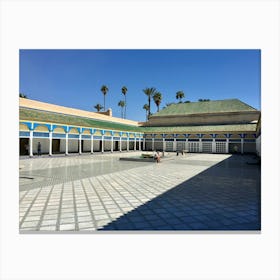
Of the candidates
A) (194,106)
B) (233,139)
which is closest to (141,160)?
(233,139)

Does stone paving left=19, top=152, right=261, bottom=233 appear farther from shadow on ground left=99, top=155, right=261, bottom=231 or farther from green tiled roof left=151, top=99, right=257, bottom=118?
green tiled roof left=151, top=99, right=257, bottom=118

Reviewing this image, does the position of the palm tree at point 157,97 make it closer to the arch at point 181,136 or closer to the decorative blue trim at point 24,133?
the arch at point 181,136

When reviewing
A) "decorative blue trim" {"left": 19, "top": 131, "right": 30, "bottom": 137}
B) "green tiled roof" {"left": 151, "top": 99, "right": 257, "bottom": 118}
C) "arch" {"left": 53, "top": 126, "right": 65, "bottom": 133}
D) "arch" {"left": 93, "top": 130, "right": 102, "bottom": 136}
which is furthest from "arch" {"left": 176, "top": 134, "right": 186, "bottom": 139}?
"decorative blue trim" {"left": 19, "top": 131, "right": 30, "bottom": 137}

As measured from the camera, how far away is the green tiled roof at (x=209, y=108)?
41.3 meters

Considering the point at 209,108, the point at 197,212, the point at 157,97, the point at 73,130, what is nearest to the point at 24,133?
the point at 73,130

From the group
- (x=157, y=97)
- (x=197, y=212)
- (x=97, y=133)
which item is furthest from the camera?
(x=157, y=97)

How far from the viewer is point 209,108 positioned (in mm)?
44656

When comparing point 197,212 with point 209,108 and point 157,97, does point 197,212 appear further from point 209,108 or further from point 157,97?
point 157,97

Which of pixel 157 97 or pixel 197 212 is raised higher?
pixel 157 97

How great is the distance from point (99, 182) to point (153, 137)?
32.8 metres

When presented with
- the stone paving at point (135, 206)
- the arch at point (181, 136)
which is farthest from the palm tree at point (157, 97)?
the stone paving at point (135, 206)

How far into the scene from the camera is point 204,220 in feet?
17.0
